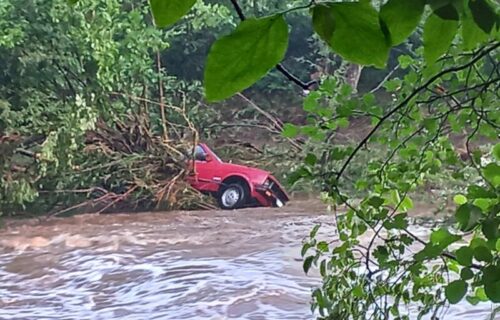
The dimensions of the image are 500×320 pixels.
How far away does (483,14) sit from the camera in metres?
0.18

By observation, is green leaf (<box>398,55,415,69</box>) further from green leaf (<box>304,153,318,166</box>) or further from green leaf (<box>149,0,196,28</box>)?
green leaf (<box>149,0,196,28</box>)

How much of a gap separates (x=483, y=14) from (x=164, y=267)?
88.0 inches

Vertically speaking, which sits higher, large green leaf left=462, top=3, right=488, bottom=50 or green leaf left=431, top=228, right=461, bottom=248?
large green leaf left=462, top=3, right=488, bottom=50

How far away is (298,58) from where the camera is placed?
2.81m

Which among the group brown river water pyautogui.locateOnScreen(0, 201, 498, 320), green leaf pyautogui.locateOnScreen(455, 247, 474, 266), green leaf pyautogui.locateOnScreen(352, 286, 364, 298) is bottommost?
brown river water pyautogui.locateOnScreen(0, 201, 498, 320)

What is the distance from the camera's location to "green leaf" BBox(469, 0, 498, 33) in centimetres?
18

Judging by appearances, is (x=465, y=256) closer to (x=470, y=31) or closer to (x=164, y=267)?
(x=470, y=31)

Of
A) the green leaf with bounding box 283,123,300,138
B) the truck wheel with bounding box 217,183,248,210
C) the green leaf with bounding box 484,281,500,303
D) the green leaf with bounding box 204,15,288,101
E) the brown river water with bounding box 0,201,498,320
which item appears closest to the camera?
the green leaf with bounding box 204,15,288,101

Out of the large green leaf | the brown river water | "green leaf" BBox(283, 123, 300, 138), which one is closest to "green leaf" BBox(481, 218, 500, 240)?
the large green leaf

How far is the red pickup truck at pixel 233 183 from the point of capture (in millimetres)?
3184

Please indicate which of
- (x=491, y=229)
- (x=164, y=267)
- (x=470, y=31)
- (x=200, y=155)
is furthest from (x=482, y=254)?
(x=200, y=155)

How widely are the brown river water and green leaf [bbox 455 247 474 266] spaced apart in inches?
50.5

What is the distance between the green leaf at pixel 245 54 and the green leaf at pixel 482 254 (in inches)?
6.5

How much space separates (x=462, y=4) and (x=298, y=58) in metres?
2.67
